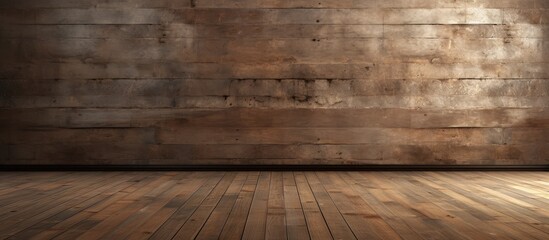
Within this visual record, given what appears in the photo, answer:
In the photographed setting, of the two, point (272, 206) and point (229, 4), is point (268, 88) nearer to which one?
point (229, 4)

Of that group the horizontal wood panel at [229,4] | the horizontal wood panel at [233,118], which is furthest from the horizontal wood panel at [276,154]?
the horizontal wood panel at [229,4]

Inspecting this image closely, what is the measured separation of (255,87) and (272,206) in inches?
104

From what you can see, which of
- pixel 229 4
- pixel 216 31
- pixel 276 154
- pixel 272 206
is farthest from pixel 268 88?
pixel 272 206

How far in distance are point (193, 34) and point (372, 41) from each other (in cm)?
202

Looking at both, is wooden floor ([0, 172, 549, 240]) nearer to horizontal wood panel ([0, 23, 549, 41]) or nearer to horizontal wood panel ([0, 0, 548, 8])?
horizontal wood panel ([0, 23, 549, 41])

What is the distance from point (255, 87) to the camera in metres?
5.70

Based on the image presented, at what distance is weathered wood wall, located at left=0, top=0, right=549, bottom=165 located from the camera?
18.7 feet

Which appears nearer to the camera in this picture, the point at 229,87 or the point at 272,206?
the point at 272,206

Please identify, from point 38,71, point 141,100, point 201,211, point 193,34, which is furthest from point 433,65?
point 38,71

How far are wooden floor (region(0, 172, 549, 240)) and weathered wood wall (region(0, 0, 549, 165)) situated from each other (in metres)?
0.59

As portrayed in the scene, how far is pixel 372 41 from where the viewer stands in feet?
→ 18.8

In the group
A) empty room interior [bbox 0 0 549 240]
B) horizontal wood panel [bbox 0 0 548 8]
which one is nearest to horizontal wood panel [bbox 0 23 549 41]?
empty room interior [bbox 0 0 549 240]

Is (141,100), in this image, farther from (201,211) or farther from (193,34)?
(201,211)

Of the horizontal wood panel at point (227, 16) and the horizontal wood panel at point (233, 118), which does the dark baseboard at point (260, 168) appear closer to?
the horizontal wood panel at point (233, 118)
